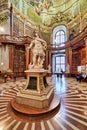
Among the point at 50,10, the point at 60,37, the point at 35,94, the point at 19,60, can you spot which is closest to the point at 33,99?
the point at 35,94

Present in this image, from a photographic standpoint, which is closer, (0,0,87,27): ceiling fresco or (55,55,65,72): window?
(0,0,87,27): ceiling fresco

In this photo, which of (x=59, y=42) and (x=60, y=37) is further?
(x=60, y=37)

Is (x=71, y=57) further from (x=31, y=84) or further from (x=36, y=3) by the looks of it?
(x=31, y=84)

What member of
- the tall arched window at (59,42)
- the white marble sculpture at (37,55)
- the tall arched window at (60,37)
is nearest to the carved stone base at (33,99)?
the white marble sculpture at (37,55)

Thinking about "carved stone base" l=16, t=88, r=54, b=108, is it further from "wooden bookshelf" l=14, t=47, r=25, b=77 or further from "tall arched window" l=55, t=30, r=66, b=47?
"tall arched window" l=55, t=30, r=66, b=47

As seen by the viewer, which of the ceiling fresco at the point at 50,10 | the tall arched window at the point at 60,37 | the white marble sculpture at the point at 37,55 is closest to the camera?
the white marble sculpture at the point at 37,55

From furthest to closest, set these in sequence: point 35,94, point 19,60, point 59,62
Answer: point 59,62, point 19,60, point 35,94

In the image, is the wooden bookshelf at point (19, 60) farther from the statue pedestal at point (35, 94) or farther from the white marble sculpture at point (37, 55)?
the statue pedestal at point (35, 94)

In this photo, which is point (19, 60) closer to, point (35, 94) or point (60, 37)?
point (60, 37)

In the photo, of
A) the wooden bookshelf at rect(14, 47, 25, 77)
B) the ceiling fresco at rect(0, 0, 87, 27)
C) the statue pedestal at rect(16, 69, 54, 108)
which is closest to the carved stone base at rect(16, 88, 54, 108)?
the statue pedestal at rect(16, 69, 54, 108)

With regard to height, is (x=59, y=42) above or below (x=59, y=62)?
above

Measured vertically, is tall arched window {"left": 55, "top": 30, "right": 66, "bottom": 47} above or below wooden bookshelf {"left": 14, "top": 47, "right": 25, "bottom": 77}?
above

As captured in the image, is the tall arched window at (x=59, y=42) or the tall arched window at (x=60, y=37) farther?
the tall arched window at (x=60, y=37)

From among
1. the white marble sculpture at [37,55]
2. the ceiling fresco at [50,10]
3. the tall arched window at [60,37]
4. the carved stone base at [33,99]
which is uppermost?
the ceiling fresco at [50,10]
